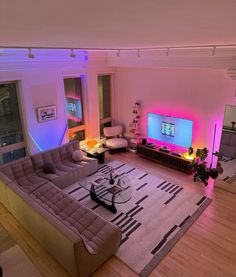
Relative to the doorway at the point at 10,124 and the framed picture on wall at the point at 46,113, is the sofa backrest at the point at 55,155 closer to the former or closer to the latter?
the doorway at the point at 10,124

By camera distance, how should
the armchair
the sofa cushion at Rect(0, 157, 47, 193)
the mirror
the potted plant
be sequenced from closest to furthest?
the sofa cushion at Rect(0, 157, 47, 193) < the potted plant < the mirror < the armchair

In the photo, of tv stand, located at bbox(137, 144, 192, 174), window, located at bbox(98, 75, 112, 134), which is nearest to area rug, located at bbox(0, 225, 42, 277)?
tv stand, located at bbox(137, 144, 192, 174)

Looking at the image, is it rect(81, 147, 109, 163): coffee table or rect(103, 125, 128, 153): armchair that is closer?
rect(81, 147, 109, 163): coffee table

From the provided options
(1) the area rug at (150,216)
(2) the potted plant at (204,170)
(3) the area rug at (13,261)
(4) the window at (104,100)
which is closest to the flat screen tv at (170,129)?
(2) the potted plant at (204,170)

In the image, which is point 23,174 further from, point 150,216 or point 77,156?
point 150,216

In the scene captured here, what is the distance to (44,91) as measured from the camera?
5.65 meters

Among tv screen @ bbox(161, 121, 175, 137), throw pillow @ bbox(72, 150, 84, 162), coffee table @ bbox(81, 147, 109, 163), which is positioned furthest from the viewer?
coffee table @ bbox(81, 147, 109, 163)

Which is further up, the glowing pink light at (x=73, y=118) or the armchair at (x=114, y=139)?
the glowing pink light at (x=73, y=118)

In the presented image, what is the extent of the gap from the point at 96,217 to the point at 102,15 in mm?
3344

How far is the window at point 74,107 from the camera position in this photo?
255 inches

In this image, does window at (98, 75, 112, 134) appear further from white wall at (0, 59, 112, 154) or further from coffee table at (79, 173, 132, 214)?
coffee table at (79, 173, 132, 214)

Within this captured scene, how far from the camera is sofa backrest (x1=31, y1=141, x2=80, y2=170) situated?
537 cm

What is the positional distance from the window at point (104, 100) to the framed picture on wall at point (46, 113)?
1.89m

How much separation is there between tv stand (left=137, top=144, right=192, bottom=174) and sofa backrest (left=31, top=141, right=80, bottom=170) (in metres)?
1.99
